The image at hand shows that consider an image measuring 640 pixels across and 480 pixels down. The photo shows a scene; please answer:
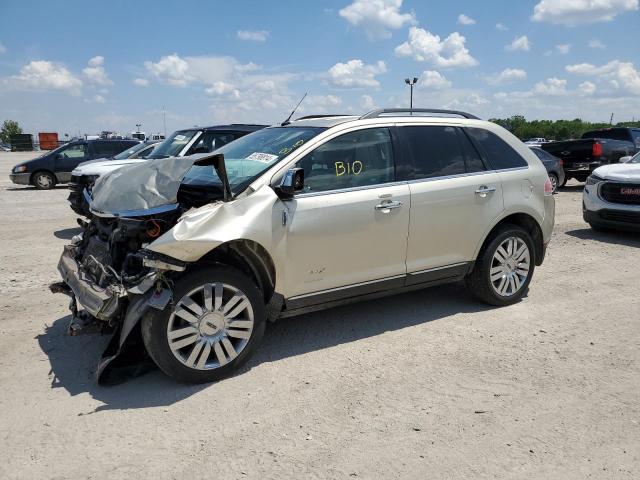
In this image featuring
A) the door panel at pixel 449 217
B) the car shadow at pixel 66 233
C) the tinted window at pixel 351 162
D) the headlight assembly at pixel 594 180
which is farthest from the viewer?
the headlight assembly at pixel 594 180

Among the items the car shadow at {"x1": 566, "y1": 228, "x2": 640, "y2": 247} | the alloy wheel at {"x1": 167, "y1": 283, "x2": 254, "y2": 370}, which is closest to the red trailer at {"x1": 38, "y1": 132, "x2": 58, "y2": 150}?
the car shadow at {"x1": 566, "y1": 228, "x2": 640, "y2": 247}

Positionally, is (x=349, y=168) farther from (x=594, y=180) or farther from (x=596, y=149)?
(x=596, y=149)

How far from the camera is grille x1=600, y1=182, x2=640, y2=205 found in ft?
27.0

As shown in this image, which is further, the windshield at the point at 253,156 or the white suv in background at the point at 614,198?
the white suv in background at the point at 614,198

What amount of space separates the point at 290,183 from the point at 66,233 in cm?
652

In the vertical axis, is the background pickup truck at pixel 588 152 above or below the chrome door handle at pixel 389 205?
above

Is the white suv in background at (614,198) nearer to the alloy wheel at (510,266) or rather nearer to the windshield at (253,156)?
the alloy wheel at (510,266)

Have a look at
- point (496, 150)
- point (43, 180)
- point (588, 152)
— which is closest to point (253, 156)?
point (496, 150)

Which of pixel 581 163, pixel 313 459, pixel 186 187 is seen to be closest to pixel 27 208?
pixel 186 187

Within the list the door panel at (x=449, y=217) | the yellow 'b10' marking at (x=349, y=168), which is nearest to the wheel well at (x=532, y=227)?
the door panel at (x=449, y=217)

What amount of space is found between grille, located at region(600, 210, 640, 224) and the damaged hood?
7004mm

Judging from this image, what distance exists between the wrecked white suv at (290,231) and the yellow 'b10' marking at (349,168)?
0.04ft

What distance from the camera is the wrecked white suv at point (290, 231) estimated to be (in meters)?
3.58

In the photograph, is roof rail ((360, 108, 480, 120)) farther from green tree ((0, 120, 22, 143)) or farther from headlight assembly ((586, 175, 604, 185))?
green tree ((0, 120, 22, 143))
